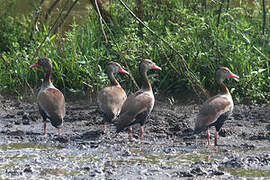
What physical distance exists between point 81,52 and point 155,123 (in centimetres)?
206

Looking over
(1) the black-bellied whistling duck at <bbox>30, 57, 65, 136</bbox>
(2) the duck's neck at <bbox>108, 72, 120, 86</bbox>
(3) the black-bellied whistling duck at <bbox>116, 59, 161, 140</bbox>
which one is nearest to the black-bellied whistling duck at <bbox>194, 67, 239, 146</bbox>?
(3) the black-bellied whistling duck at <bbox>116, 59, 161, 140</bbox>

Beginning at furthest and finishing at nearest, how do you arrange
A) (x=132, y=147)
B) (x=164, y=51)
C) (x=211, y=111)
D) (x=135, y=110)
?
(x=164, y=51), (x=135, y=110), (x=211, y=111), (x=132, y=147)

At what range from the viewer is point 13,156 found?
799 centimetres

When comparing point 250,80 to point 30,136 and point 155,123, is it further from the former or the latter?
point 30,136

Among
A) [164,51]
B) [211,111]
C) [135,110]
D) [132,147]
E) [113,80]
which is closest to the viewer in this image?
[132,147]

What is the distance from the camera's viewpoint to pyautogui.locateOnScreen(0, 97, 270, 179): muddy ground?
283 inches

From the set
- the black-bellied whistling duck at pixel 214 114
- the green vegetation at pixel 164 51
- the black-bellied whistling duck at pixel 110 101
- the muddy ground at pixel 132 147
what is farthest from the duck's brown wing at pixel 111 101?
the black-bellied whistling duck at pixel 214 114

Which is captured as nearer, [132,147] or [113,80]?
[132,147]

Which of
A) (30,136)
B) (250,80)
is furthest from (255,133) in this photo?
(30,136)

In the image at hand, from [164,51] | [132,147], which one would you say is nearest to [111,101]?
[132,147]

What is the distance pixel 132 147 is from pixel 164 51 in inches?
88.6

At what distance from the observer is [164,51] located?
10156 millimetres

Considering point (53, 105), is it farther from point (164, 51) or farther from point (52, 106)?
point (164, 51)

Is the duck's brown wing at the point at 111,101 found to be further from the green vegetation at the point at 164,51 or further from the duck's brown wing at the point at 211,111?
the duck's brown wing at the point at 211,111
